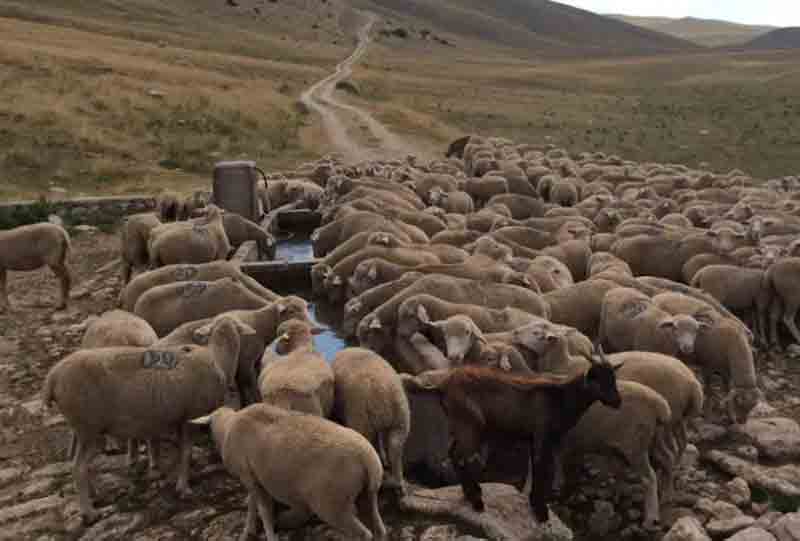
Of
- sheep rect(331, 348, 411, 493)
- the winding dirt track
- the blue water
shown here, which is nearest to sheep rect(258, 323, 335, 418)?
sheep rect(331, 348, 411, 493)

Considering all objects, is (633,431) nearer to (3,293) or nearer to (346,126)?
(3,293)

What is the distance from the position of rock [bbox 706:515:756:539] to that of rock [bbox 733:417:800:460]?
1.99 meters

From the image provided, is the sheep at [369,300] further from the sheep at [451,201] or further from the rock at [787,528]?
the sheep at [451,201]

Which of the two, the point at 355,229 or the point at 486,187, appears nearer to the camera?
the point at 355,229

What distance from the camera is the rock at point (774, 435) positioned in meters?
9.04

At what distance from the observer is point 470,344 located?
8.65m

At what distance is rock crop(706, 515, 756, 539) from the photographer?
7238 millimetres

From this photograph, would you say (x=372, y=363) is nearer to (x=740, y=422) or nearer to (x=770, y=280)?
(x=740, y=422)

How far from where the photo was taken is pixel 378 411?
7.58 meters

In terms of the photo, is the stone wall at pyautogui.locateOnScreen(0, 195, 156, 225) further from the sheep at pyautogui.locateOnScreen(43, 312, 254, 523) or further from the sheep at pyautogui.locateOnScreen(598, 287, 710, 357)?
the sheep at pyautogui.locateOnScreen(598, 287, 710, 357)

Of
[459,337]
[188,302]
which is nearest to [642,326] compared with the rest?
[459,337]

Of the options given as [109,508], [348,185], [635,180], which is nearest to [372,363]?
[109,508]

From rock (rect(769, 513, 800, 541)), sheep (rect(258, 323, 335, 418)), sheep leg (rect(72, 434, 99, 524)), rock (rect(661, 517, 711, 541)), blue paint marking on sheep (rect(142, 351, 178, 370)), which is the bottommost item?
sheep leg (rect(72, 434, 99, 524))

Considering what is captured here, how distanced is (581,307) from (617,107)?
60055mm
